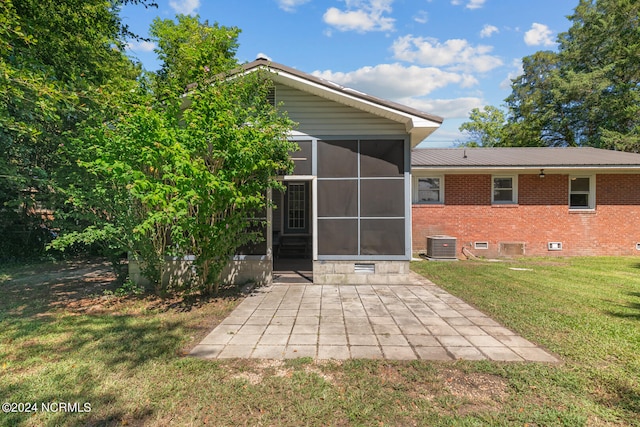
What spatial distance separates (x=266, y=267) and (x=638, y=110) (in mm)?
23091

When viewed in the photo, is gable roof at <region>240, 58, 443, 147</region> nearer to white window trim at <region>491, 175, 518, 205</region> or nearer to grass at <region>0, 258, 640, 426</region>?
grass at <region>0, 258, 640, 426</region>

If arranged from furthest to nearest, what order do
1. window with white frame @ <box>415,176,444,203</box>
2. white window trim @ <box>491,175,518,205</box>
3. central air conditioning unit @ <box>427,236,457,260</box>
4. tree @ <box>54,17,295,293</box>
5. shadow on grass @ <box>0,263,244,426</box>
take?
1. window with white frame @ <box>415,176,444,203</box>
2. white window trim @ <box>491,175,518,205</box>
3. central air conditioning unit @ <box>427,236,457,260</box>
4. tree @ <box>54,17,295,293</box>
5. shadow on grass @ <box>0,263,244,426</box>

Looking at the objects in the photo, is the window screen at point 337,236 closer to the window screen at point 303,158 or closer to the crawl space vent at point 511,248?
the window screen at point 303,158

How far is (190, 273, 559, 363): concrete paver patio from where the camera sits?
3420mm

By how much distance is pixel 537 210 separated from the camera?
418 inches

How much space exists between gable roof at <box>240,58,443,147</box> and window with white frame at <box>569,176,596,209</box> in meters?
8.07

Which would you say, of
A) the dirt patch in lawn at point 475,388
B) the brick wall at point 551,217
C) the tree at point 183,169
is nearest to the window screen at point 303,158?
the tree at point 183,169

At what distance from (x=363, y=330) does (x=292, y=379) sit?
1521 mm

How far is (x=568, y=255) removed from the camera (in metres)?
10.6

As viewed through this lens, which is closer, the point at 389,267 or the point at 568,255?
the point at 389,267

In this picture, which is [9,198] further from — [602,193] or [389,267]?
[602,193]

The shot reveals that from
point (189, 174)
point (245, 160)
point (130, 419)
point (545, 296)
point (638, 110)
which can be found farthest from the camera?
point (638, 110)

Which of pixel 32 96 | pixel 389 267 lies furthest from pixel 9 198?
pixel 389 267

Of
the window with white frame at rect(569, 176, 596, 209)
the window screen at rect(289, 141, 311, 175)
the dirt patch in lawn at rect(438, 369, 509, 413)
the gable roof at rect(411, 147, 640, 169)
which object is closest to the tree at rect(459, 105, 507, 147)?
the gable roof at rect(411, 147, 640, 169)
